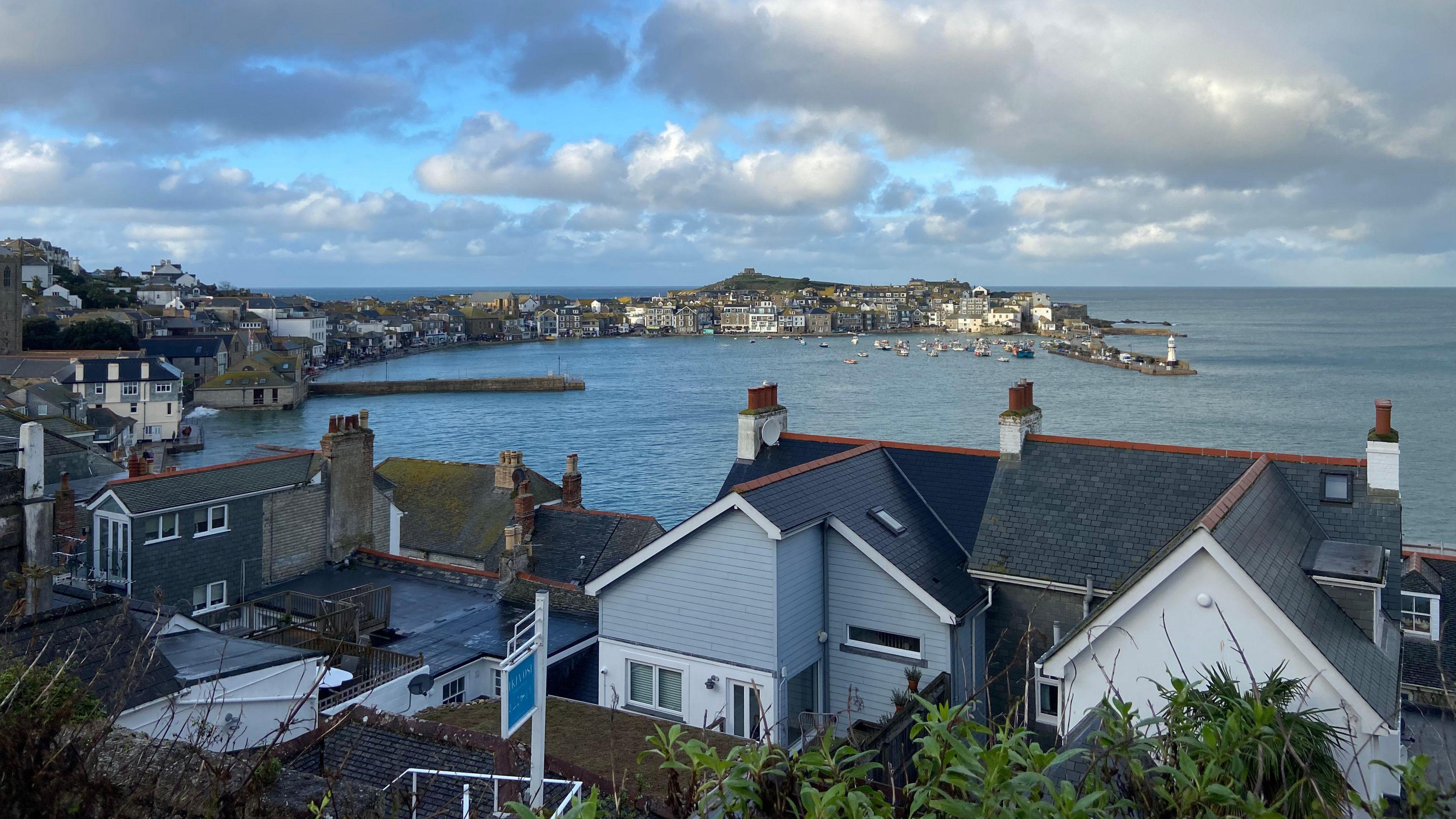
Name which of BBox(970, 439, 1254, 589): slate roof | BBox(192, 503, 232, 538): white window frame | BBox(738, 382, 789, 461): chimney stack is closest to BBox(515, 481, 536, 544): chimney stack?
BBox(192, 503, 232, 538): white window frame

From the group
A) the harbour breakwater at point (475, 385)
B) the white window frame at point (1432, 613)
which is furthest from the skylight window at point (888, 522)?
the harbour breakwater at point (475, 385)

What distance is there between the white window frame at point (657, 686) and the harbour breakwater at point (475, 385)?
9756 cm

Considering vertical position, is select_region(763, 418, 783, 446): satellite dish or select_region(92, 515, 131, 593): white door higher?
select_region(763, 418, 783, 446): satellite dish

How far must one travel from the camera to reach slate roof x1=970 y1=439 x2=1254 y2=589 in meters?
9.93

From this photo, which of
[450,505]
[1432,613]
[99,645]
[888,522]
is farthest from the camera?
[450,505]

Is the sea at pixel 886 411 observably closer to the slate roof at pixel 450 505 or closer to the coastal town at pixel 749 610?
the coastal town at pixel 749 610

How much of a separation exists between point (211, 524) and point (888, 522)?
402 inches

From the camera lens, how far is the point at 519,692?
4.21 meters

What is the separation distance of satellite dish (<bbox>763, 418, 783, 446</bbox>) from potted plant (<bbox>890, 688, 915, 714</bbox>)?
467 centimetres

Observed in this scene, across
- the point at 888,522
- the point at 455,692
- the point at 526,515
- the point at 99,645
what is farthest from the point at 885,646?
the point at 526,515

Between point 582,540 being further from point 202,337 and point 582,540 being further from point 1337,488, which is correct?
point 202,337

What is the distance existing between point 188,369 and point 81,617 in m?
92.3

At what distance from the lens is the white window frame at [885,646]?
32.4 feet

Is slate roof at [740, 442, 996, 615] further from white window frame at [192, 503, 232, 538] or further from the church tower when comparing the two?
the church tower
